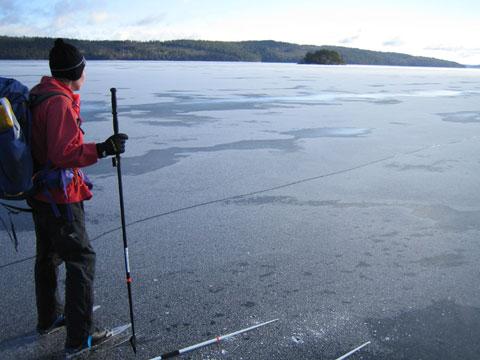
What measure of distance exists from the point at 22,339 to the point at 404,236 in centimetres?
318

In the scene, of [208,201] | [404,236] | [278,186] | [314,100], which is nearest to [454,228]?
[404,236]

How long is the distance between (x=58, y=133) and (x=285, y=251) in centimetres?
222

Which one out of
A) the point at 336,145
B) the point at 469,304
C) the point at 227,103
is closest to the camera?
the point at 469,304

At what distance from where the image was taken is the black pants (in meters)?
2.36

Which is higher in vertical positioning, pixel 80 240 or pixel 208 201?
pixel 80 240

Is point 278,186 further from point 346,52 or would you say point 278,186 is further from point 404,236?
point 346,52

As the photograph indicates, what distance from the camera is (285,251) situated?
12.4ft

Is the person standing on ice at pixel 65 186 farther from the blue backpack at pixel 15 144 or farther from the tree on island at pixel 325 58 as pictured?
the tree on island at pixel 325 58

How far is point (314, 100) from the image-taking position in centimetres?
1596

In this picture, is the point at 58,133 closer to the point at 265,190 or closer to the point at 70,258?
the point at 70,258

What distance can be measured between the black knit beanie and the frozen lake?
1.51m

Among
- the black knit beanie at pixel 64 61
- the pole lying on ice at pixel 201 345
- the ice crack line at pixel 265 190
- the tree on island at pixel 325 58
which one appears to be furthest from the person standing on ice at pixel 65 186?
the tree on island at pixel 325 58

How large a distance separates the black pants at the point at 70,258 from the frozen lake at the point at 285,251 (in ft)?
0.80

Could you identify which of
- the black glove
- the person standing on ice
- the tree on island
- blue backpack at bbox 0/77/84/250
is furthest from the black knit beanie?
the tree on island
